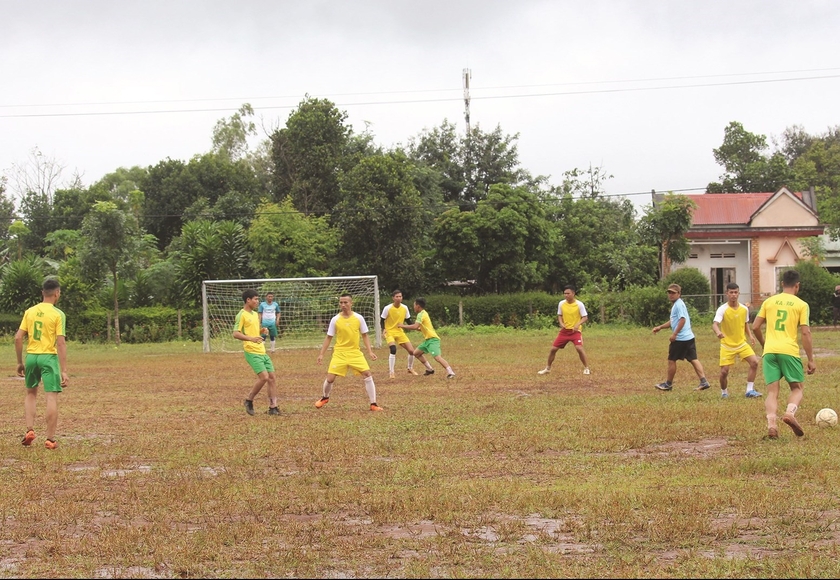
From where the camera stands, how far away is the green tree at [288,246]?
39844 mm

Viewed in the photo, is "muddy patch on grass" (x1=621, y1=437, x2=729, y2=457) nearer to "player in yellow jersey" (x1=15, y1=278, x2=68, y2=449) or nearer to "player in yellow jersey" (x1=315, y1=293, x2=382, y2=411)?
"player in yellow jersey" (x1=315, y1=293, x2=382, y2=411)

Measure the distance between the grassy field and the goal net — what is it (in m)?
17.1

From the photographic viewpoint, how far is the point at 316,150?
45.8 metres

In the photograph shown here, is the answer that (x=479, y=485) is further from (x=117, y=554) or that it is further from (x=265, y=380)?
(x=265, y=380)

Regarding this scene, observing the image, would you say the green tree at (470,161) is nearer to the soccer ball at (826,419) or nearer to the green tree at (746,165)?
the green tree at (746,165)

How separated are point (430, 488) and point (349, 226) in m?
32.6

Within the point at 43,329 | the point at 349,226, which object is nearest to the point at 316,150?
the point at 349,226

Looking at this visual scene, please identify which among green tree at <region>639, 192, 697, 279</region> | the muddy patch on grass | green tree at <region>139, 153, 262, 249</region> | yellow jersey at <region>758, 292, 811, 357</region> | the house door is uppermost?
green tree at <region>139, 153, 262, 249</region>

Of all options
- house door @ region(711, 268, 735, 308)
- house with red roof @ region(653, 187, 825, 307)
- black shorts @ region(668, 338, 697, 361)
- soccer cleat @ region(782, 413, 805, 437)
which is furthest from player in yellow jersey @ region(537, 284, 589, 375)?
house door @ region(711, 268, 735, 308)

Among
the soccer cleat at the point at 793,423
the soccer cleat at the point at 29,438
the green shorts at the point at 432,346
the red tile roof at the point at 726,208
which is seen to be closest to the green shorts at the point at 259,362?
the soccer cleat at the point at 29,438

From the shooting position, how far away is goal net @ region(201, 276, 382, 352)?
1305 inches

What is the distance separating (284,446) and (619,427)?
3.97m

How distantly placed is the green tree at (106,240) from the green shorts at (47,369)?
2375cm

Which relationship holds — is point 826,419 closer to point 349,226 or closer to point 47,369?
point 47,369
